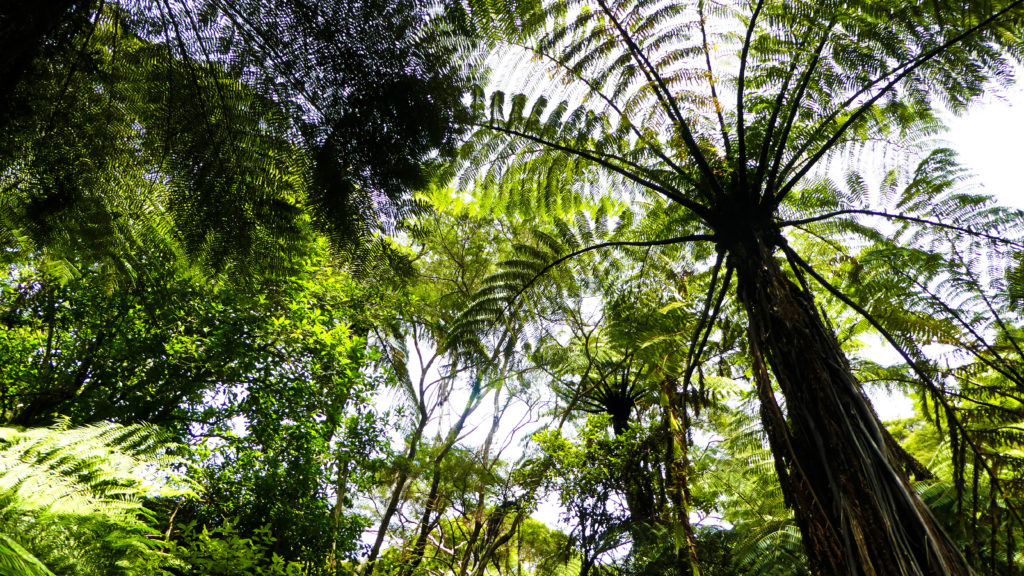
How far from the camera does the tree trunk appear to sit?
1.34m

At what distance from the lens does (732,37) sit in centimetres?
276

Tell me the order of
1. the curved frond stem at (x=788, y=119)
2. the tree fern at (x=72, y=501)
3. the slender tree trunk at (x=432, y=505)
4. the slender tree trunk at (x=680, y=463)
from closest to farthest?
the curved frond stem at (x=788, y=119) < the tree fern at (x=72, y=501) < the slender tree trunk at (x=680, y=463) < the slender tree trunk at (x=432, y=505)

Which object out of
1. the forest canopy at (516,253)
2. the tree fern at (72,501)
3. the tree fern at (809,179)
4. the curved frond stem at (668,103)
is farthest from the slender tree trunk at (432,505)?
the curved frond stem at (668,103)

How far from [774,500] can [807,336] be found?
3.58 meters

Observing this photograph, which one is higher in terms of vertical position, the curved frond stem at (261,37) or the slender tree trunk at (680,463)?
the curved frond stem at (261,37)

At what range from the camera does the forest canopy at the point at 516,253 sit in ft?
5.24

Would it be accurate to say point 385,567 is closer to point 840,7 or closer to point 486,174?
point 486,174

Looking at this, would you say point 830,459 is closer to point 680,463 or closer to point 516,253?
point 680,463

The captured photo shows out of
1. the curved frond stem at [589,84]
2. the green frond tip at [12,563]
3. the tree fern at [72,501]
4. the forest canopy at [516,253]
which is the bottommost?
the green frond tip at [12,563]

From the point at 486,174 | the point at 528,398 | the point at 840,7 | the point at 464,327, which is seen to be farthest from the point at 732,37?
the point at 528,398

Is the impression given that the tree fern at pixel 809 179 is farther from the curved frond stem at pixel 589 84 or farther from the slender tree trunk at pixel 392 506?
the slender tree trunk at pixel 392 506

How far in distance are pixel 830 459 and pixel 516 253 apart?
7.44ft

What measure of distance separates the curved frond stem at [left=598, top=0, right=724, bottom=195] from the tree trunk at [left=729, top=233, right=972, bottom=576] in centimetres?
55

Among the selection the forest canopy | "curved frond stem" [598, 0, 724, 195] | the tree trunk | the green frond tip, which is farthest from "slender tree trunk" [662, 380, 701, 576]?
the green frond tip
